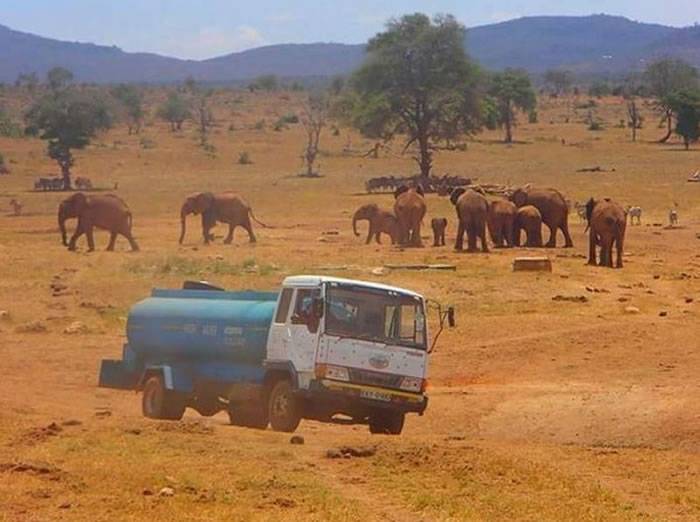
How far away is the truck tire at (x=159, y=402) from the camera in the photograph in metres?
18.6

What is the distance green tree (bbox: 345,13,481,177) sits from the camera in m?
67.2

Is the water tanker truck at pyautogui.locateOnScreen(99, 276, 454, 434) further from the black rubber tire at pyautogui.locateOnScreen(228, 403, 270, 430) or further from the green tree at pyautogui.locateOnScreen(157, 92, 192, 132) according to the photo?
the green tree at pyautogui.locateOnScreen(157, 92, 192, 132)

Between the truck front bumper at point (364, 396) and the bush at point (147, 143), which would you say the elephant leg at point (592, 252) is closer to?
the truck front bumper at point (364, 396)

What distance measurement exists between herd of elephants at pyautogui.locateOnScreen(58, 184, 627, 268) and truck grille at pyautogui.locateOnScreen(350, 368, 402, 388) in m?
19.1

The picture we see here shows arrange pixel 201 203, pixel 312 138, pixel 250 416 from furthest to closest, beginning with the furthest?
A: pixel 312 138 < pixel 201 203 < pixel 250 416

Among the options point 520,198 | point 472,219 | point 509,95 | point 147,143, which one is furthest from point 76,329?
point 509,95

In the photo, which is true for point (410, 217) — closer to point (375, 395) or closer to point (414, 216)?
point (414, 216)

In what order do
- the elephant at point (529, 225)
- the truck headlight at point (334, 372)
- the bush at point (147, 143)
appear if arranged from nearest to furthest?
the truck headlight at point (334, 372) → the elephant at point (529, 225) → the bush at point (147, 143)

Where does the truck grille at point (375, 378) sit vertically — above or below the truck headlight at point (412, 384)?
above

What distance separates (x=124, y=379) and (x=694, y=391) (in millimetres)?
7350

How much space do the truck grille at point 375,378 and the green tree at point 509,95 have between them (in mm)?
75325

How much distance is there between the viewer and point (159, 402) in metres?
18.9

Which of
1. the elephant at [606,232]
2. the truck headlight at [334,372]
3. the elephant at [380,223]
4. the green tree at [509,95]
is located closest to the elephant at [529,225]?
the elephant at [380,223]

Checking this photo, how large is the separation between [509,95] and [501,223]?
2341 inches
